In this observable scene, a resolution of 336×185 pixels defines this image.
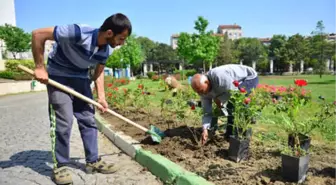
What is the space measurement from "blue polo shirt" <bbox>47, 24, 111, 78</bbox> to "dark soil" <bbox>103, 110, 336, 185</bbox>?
1.38 metres

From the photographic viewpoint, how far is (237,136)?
Answer: 327 cm

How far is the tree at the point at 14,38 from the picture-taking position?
34.3 m

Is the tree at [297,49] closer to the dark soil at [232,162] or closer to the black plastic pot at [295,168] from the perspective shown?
the dark soil at [232,162]

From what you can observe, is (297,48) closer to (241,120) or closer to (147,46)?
(147,46)

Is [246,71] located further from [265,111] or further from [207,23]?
[207,23]

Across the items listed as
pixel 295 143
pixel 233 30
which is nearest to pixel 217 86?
pixel 295 143

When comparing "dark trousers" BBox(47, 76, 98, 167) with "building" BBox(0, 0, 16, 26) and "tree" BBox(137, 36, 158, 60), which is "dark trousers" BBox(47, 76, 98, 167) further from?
"tree" BBox(137, 36, 158, 60)

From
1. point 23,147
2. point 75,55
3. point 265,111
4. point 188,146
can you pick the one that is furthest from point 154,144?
point 265,111

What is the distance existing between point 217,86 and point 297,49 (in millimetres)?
63247

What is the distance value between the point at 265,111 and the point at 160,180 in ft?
15.5

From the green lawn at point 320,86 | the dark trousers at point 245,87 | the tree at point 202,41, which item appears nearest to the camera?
the dark trousers at point 245,87

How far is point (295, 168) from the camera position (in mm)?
2447

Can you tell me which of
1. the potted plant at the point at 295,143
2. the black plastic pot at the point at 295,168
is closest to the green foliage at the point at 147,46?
the potted plant at the point at 295,143

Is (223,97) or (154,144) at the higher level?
(223,97)
